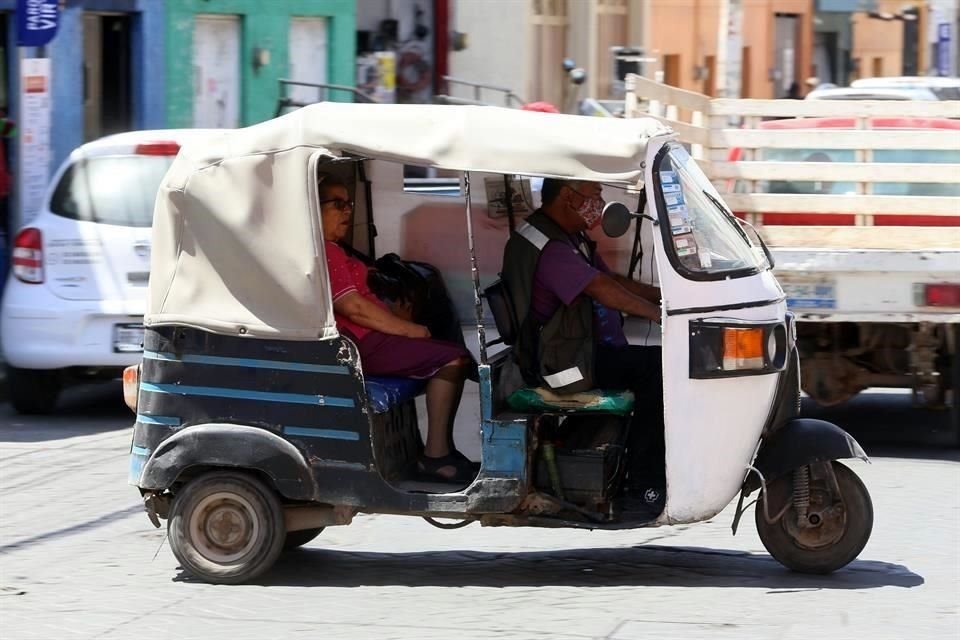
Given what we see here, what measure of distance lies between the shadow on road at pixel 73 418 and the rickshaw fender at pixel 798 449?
17.4ft

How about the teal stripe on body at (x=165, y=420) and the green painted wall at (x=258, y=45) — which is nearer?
the teal stripe on body at (x=165, y=420)

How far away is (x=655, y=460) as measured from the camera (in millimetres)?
7406

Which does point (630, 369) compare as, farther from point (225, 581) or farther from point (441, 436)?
point (225, 581)

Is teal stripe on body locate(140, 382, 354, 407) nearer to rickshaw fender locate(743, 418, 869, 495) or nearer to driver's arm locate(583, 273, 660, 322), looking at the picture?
driver's arm locate(583, 273, 660, 322)

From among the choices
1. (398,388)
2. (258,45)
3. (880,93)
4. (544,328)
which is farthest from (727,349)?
(258,45)

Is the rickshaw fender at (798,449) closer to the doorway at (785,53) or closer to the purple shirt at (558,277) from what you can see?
the purple shirt at (558,277)

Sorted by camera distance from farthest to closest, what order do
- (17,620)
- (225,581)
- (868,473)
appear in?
(868,473), (225,581), (17,620)

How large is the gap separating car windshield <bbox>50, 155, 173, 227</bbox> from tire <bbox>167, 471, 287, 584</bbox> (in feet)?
14.5

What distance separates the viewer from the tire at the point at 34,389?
11.9 metres

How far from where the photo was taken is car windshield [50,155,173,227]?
11492 mm

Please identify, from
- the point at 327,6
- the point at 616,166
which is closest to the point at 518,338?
the point at 616,166

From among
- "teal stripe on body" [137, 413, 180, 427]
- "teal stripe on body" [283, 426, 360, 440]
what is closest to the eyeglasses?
"teal stripe on body" [283, 426, 360, 440]

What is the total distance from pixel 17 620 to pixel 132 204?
506cm

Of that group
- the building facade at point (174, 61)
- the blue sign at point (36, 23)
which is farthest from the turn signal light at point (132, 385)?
the building facade at point (174, 61)
